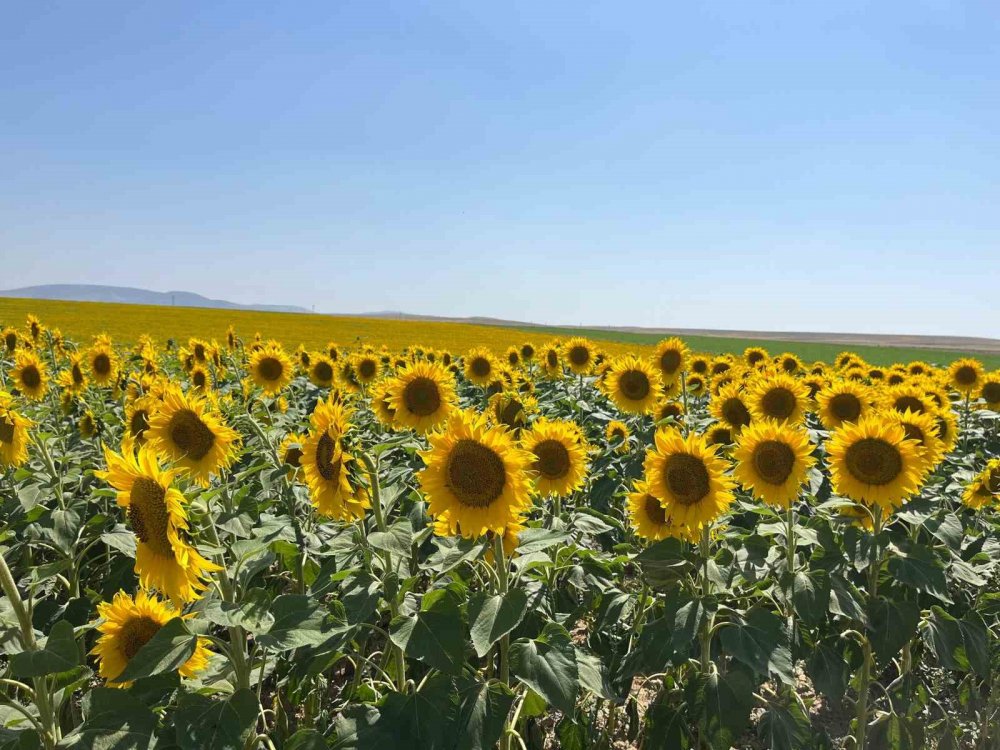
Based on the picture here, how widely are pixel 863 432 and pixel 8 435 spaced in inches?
204

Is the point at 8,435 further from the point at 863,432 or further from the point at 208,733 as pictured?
the point at 863,432

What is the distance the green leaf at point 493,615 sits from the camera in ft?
7.59

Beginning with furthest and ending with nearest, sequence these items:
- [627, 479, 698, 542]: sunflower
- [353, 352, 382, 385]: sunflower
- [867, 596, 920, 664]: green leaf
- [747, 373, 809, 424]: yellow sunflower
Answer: [353, 352, 382, 385]: sunflower, [747, 373, 809, 424]: yellow sunflower, [627, 479, 698, 542]: sunflower, [867, 596, 920, 664]: green leaf

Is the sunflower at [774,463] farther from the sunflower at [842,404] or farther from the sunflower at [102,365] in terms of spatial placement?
the sunflower at [102,365]

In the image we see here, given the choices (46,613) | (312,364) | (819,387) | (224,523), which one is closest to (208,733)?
(224,523)

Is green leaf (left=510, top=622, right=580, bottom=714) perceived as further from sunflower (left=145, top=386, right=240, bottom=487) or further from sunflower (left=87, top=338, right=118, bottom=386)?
sunflower (left=87, top=338, right=118, bottom=386)

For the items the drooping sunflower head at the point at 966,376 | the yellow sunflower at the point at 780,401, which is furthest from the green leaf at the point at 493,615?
the drooping sunflower head at the point at 966,376

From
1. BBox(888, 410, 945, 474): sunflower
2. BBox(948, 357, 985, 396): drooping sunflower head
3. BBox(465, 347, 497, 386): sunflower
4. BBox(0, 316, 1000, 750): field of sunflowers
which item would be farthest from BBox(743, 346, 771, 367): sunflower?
BBox(888, 410, 945, 474): sunflower

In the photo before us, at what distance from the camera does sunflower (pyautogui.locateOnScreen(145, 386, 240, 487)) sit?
3.34m

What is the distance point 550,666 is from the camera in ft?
8.23

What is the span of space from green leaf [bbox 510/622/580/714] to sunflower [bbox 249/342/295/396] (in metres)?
5.12

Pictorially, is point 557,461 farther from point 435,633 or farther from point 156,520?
Answer: point 156,520

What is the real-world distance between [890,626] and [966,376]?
6.58 m

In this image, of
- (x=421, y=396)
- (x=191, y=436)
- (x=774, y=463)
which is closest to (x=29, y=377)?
(x=191, y=436)
